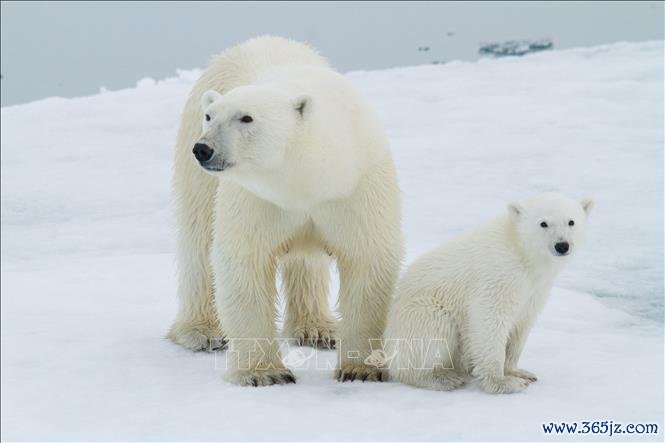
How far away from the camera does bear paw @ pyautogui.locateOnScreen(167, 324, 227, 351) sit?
4953 millimetres

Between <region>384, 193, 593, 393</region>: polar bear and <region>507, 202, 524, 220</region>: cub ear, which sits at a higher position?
<region>507, 202, 524, 220</region>: cub ear

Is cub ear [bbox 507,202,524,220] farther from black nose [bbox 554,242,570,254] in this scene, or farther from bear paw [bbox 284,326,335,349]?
bear paw [bbox 284,326,335,349]

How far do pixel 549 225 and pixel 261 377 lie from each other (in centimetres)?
139

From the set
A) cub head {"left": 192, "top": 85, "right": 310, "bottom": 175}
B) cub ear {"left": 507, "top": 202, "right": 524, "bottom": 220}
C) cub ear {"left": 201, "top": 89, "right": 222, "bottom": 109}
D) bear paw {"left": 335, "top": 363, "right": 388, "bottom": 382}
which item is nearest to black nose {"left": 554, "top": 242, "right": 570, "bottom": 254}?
cub ear {"left": 507, "top": 202, "right": 524, "bottom": 220}

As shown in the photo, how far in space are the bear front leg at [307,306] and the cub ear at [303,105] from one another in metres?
1.41

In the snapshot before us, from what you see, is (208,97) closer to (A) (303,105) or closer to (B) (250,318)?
(A) (303,105)

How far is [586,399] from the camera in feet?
12.5

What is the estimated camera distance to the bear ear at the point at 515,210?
3.93 meters

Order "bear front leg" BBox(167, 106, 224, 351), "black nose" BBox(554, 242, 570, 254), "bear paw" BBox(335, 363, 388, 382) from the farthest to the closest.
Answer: "bear front leg" BBox(167, 106, 224, 351) → "bear paw" BBox(335, 363, 388, 382) → "black nose" BBox(554, 242, 570, 254)

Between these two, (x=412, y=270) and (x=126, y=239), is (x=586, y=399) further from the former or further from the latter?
(x=126, y=239)

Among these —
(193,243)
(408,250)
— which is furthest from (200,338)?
(408,250)

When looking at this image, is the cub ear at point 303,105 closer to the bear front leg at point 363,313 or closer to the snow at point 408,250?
the bear front leg at point 363,313

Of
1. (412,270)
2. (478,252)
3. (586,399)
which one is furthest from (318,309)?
(586,399)

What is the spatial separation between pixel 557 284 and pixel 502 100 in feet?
20.5
